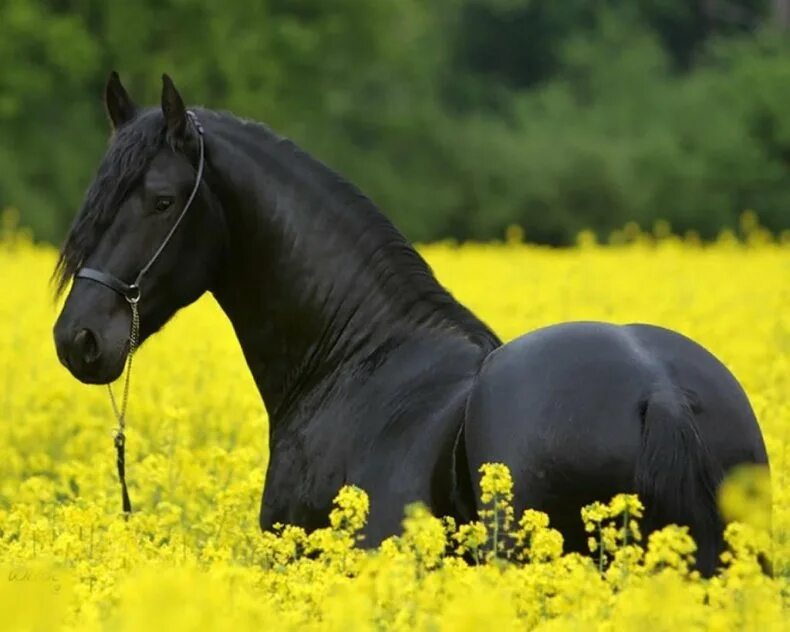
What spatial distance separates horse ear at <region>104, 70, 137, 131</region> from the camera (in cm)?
613

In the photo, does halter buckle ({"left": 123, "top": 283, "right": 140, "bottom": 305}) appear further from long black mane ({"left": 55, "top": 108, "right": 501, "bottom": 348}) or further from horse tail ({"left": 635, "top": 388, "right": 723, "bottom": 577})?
horse tail ({"left": 635, "top": 388, "right": 723, "bottom": 577})

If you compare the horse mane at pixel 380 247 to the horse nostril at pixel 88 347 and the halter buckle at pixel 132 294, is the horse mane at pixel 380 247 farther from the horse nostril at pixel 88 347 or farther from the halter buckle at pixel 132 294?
the horse nostril at pixel 88 347

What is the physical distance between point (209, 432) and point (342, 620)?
6.34m

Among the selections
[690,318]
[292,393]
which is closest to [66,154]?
[690,318]

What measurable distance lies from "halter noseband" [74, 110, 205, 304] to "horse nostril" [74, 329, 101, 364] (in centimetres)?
16

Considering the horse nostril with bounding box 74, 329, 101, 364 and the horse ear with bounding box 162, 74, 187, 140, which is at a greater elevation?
the horse ear with bounding box 162, 74, 187, 140

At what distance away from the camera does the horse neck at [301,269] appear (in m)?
6.08

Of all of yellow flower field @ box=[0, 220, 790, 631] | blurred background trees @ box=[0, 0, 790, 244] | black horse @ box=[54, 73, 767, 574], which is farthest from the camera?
blurred background trees @ box=[0, 0, 790, 244]

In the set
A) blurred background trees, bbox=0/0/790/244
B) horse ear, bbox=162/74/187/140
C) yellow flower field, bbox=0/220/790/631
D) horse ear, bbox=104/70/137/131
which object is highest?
blurred background trees, bbox=0/0/790/244

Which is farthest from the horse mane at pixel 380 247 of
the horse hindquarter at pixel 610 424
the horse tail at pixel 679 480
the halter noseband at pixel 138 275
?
the horse tail at pixel 679 480

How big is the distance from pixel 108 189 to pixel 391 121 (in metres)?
33.5

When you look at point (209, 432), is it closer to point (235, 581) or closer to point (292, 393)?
point (292, 393)

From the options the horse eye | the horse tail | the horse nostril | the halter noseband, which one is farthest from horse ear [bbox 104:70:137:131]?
the horse tail

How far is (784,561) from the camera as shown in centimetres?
613
